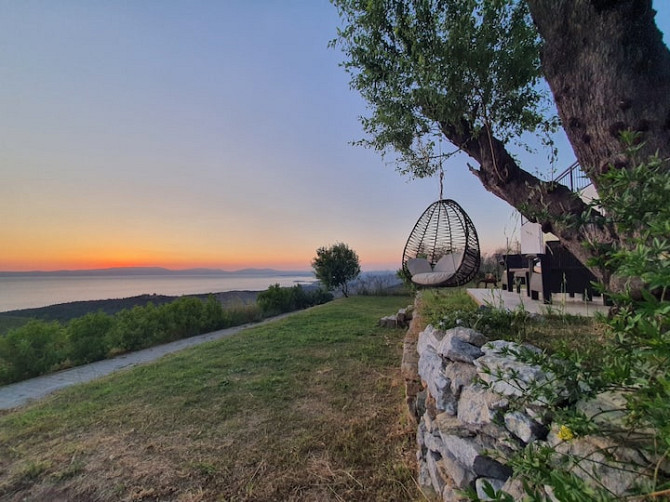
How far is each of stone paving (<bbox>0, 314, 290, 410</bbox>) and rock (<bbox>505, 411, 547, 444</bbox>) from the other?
5.08 m

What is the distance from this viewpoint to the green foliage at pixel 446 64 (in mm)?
2604

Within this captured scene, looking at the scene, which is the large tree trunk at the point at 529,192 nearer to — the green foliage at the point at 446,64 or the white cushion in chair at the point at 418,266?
the green foliage at the point at 446,64

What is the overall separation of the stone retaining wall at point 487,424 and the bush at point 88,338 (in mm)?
5882

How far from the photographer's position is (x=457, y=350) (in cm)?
189

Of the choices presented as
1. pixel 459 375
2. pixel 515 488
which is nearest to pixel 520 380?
pixel 515 488

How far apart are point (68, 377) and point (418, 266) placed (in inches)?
241

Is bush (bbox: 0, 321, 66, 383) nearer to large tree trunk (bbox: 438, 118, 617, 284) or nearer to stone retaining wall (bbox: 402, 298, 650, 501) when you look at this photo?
stone retaining wall (bbox: 402, 298, 650, 501)

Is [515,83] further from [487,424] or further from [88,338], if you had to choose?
[88,338]

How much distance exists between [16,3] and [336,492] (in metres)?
6.82

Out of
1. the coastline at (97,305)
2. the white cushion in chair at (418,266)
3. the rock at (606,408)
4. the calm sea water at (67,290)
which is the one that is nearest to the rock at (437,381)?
the rock at (606,408)

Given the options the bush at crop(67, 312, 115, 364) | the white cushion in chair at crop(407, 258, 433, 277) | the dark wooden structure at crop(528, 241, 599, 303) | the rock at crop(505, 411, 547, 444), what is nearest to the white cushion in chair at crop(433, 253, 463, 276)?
the white cushion in chair at crop(407, 258, 433, 277)

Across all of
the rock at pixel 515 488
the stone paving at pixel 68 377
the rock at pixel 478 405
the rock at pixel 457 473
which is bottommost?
the stone paving at pixel 68 377

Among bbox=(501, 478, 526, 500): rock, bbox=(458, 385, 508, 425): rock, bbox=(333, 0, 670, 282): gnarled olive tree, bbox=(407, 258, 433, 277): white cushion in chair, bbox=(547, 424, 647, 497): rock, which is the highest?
bbox=(333, 0, 670, 282): gnarled olive tree

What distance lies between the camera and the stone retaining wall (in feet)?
2.99
